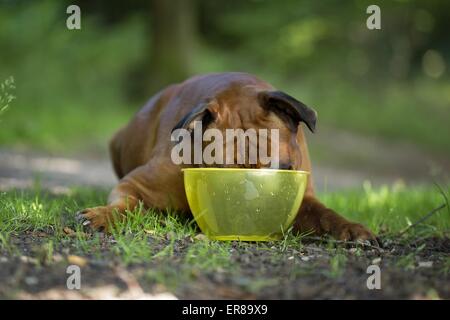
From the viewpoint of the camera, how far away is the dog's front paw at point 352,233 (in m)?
3.49

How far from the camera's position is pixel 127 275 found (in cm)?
269

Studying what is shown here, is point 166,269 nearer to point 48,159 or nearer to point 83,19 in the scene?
point 48,159

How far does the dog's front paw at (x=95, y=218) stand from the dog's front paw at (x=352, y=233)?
45.5 inches

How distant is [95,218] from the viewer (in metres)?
3.52

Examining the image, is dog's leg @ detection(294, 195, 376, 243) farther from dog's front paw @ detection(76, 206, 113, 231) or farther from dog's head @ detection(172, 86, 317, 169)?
dog's front paw @ detection(76, 206, 113, 231)

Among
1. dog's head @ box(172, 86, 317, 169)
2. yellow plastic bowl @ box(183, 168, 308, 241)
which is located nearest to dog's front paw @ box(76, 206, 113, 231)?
yellow plastic bowl @ box(183, 168, 308, 241)

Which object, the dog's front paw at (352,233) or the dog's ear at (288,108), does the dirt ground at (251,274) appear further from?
the dog's ear at (288,108)

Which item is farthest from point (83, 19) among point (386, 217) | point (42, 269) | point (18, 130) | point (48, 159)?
point (42, 269)

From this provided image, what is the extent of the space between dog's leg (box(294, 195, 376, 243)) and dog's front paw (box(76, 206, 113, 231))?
1042 millimetres

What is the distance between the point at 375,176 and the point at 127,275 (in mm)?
8410

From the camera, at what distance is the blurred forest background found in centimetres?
1130

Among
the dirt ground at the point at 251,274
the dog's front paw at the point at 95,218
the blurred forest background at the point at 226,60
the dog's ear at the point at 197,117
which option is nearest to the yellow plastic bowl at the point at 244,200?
the dirt ground at the point at 251,274

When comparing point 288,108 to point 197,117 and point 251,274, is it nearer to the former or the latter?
point 197,117
